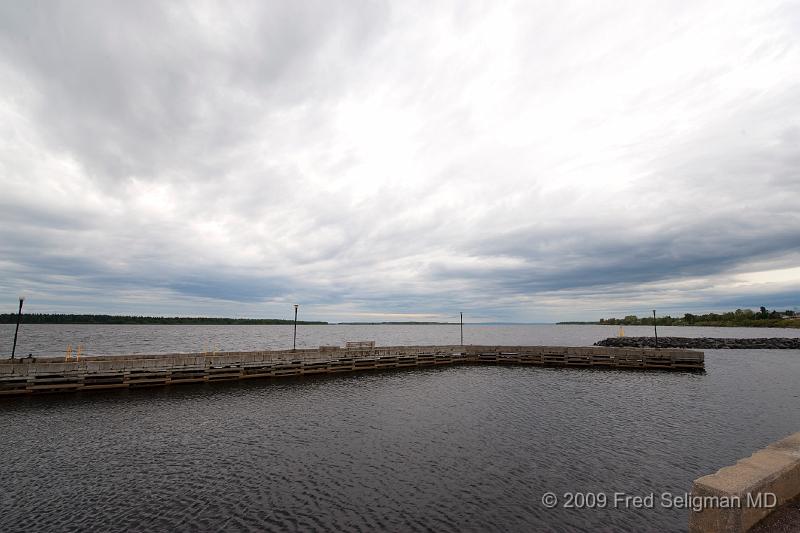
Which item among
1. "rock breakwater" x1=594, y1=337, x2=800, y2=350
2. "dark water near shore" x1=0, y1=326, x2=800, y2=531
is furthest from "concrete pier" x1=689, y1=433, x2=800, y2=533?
"rock breakwater" x1=594, y1=337, x2=800, y2=350

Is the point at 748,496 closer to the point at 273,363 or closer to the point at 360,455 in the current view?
the point at 360,455

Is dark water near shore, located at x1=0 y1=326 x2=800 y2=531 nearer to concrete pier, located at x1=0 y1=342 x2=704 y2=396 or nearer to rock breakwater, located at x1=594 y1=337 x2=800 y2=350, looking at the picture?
concrete pier, located at x1=0 y1=342 x2=704 y2=396

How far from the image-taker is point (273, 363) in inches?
1618

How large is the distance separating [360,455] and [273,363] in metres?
26.1

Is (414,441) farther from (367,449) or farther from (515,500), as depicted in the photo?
(515,500)

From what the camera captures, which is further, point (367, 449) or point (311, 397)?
point (311, 397)

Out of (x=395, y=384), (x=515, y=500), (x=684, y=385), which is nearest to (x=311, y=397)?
(x=395, y=384)

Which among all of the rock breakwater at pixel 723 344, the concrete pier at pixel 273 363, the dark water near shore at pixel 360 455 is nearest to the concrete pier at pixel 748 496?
the dark water near shore at pixel 360 455

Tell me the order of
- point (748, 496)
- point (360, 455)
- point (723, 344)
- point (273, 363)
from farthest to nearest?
1. point (723, 344)
2. point (273, 363)
3. point (360, 455)
4. point (748, 496)

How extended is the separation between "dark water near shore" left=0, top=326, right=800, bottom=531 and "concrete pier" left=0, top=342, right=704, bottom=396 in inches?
95.0

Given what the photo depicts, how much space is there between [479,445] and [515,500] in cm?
578

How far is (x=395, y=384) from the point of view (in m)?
38.5

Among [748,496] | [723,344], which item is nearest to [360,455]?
[748,496]

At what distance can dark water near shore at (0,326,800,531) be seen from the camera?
1275cm
